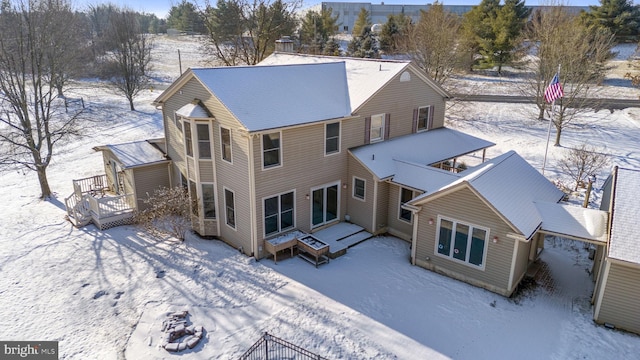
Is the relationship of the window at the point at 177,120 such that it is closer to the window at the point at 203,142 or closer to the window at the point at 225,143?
the window at the point at 203,142

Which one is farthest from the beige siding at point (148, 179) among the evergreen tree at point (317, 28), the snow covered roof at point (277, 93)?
the evergreen tree at point (317, 28)

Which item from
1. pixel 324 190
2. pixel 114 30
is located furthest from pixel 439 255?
pixel 114 30

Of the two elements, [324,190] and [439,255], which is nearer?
[439,255]

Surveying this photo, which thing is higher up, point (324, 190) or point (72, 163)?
point (324, 190)

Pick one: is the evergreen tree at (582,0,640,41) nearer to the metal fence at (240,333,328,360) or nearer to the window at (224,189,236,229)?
the window at (224,189,236,229)

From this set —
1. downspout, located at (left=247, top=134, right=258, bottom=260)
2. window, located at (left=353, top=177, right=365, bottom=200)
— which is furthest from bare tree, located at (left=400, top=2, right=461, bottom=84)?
downspout, located at (left=247, top=134, right=258, bottom=260)

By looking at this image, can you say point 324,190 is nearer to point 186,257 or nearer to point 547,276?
point 186,257

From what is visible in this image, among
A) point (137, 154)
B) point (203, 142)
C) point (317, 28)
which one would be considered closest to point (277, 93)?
point (203, 142)
